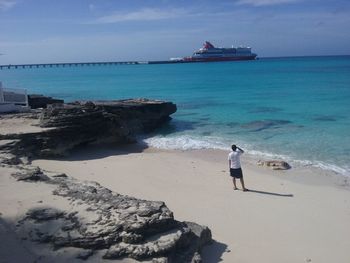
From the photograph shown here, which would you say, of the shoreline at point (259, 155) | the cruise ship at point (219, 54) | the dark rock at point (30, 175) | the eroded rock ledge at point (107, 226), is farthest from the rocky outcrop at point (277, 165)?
the cruise ship at point (219, 54)

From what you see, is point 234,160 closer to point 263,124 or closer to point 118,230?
point 118,230

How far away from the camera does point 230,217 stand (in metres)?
9.56

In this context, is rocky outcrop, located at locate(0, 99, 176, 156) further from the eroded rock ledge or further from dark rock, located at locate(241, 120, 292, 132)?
dark rock, located at locate(241, 120, 292, 132)

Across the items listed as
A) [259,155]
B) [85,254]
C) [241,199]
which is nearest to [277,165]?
[259,155]

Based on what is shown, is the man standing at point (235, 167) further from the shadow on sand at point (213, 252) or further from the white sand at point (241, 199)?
the shadow on sand at point (213, 252)

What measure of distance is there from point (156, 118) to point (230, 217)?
14.7 meters

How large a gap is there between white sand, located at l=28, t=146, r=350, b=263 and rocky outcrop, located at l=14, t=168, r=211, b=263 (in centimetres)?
95

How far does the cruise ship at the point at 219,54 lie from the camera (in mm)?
126438

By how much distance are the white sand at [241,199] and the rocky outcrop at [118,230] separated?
0.95 metres

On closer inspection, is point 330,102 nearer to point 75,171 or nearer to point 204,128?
point 204,128

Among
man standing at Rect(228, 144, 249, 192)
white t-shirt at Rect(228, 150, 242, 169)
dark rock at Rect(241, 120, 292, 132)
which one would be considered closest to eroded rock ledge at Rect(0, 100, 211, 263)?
man standing at Rect(228, 144, 249, 192)

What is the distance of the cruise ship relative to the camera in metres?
126

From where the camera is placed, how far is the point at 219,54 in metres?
126

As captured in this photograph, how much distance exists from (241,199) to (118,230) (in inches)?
200
